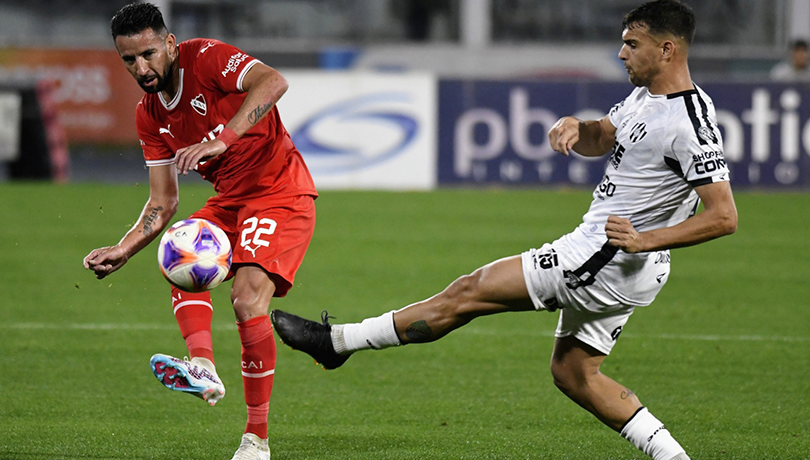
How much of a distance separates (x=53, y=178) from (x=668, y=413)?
13552 mm

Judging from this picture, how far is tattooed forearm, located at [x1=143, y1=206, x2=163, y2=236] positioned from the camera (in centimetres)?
493

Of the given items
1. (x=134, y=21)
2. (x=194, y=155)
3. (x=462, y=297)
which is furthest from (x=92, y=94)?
(x=462, y=297)

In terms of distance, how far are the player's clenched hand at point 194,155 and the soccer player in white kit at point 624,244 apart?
71 centimetres

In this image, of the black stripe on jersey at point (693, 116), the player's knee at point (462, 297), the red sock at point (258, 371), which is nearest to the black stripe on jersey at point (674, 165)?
the black stripe on jersey at point (693, 116)

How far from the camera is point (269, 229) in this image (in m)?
4.71

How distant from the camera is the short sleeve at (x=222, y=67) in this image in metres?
4.72

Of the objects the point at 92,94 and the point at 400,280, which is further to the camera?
the point at 92,94

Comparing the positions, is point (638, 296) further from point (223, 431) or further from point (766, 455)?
point (223, 431)

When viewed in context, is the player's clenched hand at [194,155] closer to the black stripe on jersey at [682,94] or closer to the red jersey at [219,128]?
the red jersey at [219,128]

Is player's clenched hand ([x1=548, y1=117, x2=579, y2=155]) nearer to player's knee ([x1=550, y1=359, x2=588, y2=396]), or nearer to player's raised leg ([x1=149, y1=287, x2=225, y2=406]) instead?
player's knee ([x1=550, y1=359, x2=588, y2=396])

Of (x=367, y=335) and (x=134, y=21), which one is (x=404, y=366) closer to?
(x=367, y=335)

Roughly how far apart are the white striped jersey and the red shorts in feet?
4.19

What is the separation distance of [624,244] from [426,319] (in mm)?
886

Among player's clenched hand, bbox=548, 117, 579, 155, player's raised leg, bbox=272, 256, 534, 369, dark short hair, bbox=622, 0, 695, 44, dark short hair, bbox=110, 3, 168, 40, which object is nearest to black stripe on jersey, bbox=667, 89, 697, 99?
dark short hair, bbox=622, 0, 695, 44
